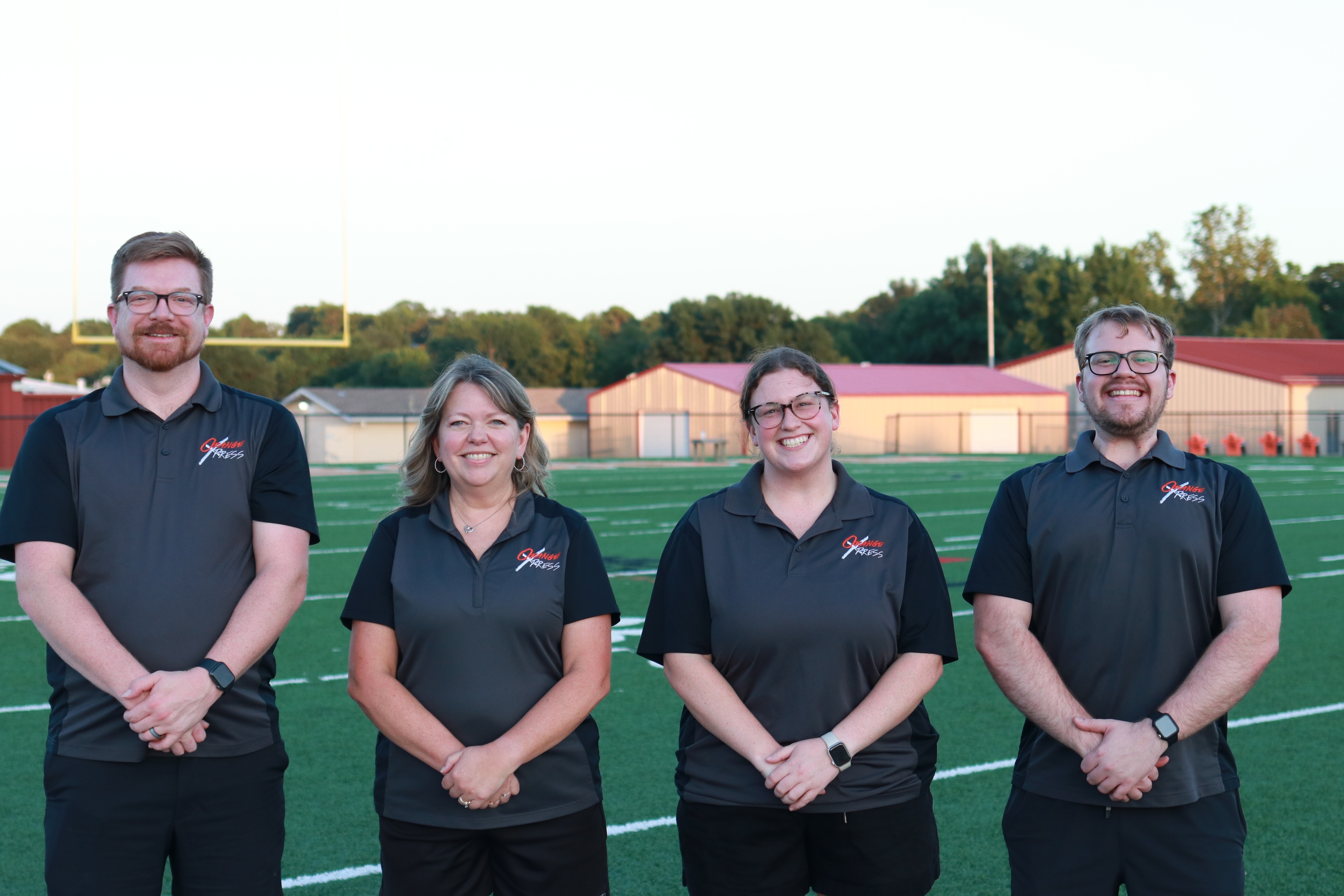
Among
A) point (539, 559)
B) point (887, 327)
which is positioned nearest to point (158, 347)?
point (539, 559)

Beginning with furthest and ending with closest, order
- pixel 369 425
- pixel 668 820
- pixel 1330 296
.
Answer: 1. pixel 1330 296
2. pixel 369 425
3. pixel 668 820

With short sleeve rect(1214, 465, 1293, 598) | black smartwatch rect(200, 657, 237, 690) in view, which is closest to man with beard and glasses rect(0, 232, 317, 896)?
black smartwatch rect(200, 657, 237, 690)

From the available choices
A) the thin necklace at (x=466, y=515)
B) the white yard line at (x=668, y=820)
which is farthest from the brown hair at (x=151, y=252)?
the white yard line at (x=668, y=820)

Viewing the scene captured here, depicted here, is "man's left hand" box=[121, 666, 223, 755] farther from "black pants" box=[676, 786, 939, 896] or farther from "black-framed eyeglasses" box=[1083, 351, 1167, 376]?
"black-framed eyeglasses" box=[1083, 351, 1167, 376]

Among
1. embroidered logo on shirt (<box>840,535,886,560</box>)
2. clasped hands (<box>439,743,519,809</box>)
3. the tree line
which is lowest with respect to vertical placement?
clasped hands (<box>439,743,519,809</box>)

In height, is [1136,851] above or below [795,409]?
below

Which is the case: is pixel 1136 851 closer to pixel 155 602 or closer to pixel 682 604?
pixel 682 604

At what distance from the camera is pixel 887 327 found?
2680 inches

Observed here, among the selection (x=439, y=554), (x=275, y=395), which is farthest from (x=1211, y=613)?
(x=275, y=395)

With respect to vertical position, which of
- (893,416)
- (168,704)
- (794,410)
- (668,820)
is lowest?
(668,820)

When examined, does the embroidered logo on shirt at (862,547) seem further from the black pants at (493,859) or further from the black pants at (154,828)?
the black pants at (154,828)

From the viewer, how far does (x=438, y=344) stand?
68.1 metres

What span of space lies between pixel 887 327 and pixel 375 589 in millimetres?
66768

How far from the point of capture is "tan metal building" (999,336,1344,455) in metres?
36.9
